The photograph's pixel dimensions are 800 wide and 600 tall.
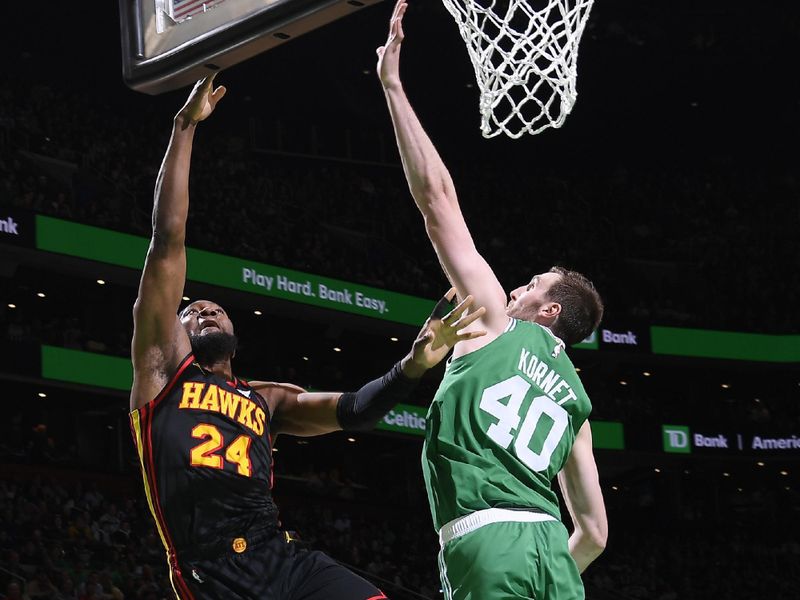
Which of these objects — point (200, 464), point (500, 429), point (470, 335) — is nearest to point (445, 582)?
point (500, 429)

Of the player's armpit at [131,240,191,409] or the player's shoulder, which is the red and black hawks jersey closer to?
the player's armpit at [131,240,191,409]

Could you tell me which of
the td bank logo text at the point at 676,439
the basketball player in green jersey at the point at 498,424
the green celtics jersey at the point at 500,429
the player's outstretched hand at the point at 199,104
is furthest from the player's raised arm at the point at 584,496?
the td bank logo text at the point at 676,439

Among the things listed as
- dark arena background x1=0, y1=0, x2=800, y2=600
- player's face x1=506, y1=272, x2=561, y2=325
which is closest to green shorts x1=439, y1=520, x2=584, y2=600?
player's face x1=506, y1=272, x2=561, y2=325

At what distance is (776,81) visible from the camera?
2655cm

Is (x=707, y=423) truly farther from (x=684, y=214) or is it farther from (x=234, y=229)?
(x=234, y=229)

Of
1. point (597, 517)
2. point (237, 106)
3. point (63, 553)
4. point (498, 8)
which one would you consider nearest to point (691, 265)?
point (498, 8)

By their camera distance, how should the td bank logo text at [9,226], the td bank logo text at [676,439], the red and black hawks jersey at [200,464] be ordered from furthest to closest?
the td bank logo text at [676,439] → the td bank logo text at [9,226] → the red and black hawks jersey at [200,464]

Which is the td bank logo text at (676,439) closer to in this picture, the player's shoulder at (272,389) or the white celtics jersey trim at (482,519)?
the player's shoulder at (272,389)

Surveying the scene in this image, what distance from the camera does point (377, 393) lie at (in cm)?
453

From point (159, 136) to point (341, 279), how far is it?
5074 millimetres

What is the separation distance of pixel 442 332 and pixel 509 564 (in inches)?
33.5

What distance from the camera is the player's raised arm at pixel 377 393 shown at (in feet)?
13.0

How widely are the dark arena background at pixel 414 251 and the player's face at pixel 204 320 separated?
11439 mm

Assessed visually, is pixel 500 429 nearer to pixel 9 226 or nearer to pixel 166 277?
pixel 166 277
